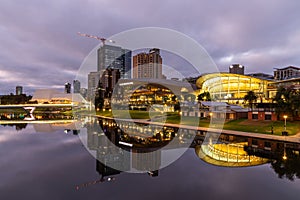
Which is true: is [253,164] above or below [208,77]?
below

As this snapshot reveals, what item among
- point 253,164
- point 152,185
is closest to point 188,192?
point 152,185

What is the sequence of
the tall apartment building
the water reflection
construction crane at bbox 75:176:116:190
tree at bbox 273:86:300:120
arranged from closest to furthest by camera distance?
construction crane at bbox 75:176:116:190 < the water reflection < tree at bbox 273:86:300:120 < the tall apartment building

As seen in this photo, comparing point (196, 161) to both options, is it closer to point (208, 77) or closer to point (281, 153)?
point (281, 153)

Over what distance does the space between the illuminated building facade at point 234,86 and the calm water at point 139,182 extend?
7008cm

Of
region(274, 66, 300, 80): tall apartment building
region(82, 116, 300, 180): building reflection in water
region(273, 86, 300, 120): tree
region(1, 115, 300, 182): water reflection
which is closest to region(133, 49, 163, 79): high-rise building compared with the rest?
region(274, 66, 300, 80): tall apartment building

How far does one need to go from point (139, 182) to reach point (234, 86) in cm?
8234

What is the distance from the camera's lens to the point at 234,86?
86.6 metres

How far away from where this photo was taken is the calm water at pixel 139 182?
37.9 ft

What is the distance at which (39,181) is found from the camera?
13555 millimetres

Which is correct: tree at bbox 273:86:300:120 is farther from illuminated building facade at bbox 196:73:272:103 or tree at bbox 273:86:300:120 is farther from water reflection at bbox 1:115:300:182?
illuminated building facade at bbox 196:73:272:103

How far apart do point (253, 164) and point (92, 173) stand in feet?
43.0

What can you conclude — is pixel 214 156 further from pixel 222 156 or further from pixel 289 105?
pixel 289 105

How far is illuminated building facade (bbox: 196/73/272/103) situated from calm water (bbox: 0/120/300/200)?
70.1 metres

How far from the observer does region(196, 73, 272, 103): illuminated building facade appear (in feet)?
270
